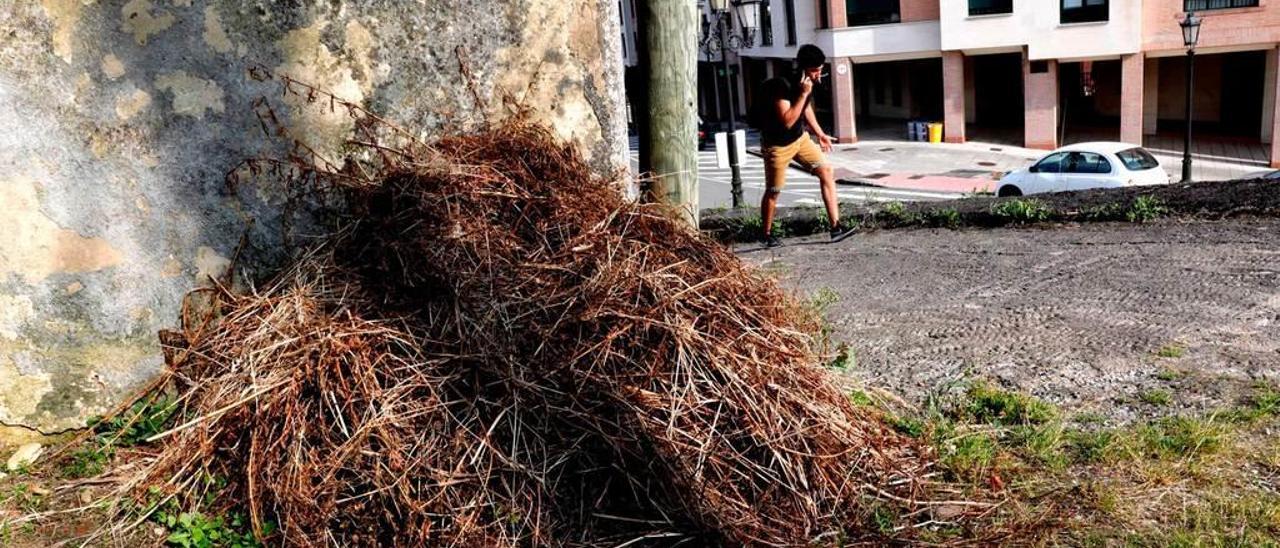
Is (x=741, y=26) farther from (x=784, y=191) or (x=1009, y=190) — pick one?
(x=784, y=191)

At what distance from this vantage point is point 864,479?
12.2 feet

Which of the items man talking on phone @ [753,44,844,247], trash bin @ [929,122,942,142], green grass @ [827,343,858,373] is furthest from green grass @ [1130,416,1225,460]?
trash bin @ [929,122,942,142]

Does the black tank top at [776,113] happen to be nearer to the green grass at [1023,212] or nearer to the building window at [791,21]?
the green grass at [1023,212]

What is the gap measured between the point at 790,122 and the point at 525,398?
4.78m

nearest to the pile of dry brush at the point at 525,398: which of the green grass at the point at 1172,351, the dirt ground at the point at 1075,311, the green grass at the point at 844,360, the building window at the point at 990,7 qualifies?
the green grass at the point at 844,360

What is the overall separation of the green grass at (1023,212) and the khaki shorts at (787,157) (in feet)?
5.94

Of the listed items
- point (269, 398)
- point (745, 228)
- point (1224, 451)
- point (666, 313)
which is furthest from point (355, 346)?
point (745, 228)

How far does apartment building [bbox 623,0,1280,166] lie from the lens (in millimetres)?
27234

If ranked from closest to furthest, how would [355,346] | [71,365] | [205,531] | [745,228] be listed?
[205,531] → [355,346] → [71,365] → [745,228]

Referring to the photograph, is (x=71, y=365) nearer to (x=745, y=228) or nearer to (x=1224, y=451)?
(x=1224, y=451)

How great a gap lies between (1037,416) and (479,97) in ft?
8.99

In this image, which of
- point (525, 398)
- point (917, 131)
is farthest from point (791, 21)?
point (525, 398)

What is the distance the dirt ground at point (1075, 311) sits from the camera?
479 cm

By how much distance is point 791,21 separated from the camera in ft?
116
